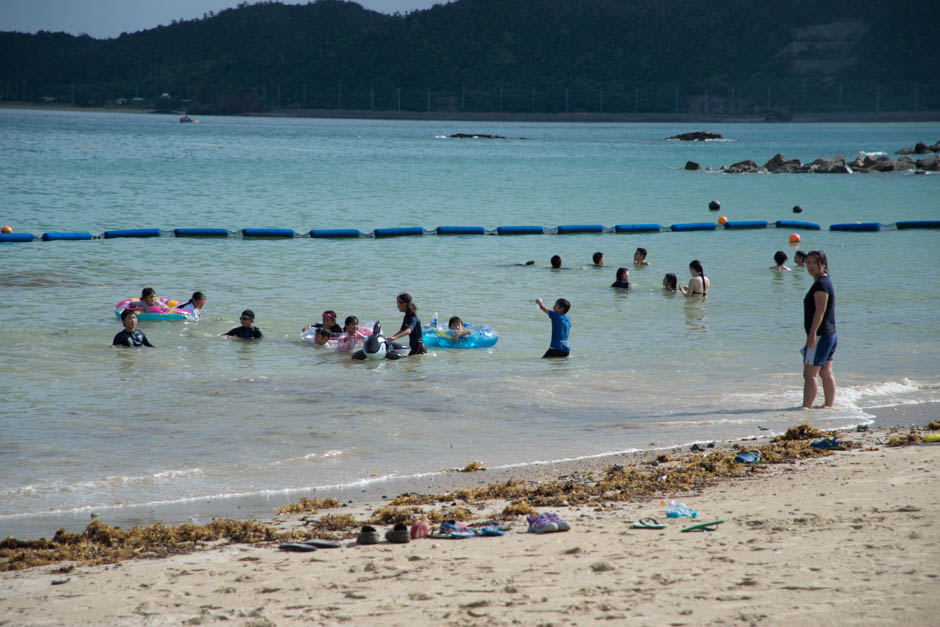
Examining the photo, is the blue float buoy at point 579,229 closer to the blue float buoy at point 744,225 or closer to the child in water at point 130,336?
the blue float buoy at point 744,225

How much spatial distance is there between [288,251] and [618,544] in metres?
19.8

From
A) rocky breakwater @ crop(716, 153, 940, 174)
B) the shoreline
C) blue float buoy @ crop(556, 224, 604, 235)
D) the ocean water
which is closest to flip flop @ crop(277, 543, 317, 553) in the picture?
the shoreline

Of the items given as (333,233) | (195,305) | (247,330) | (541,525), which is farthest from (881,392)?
(333,233)

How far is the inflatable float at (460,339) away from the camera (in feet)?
42.8

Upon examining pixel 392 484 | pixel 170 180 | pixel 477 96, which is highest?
pixel 477 96

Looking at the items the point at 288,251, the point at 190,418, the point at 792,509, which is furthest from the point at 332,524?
the point at 288,251

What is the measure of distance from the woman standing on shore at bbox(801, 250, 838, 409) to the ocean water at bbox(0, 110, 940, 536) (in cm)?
31

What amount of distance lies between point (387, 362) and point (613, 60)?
6332 inches

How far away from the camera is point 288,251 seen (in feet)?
79.9

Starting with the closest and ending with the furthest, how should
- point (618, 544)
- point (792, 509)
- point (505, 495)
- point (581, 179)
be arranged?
point (618, 544) → point (792, 509) → point (505, 495) → point (581, 179)

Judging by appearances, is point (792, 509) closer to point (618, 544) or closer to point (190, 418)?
point (618, 544)

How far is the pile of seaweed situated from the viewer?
19.1 feet

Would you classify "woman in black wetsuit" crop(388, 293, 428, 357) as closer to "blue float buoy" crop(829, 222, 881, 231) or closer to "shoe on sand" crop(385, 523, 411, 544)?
"shoe on sand" crop(385, 523, 411, 544)

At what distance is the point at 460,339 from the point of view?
1302cm
